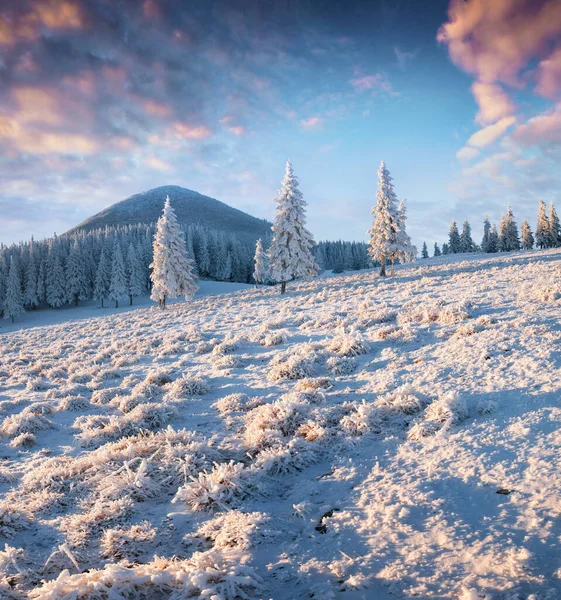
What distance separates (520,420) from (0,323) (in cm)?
8786

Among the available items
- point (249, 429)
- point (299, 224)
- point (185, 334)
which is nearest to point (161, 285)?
point (299, 224)

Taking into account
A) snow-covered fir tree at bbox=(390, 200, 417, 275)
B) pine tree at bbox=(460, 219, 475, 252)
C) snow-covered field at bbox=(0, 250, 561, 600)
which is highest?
pine tree at bbox=(460, 219, 475, 252)

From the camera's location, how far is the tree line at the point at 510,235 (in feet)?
267

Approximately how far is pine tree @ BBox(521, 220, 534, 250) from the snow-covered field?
97.7 meters

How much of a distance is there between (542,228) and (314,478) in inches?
4013

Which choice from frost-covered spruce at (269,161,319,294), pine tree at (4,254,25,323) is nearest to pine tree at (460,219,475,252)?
frost-covered spruce at (269,161,319,294)

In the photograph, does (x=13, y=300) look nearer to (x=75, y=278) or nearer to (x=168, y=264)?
(x=75, y=278)

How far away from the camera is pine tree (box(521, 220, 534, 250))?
88625mm

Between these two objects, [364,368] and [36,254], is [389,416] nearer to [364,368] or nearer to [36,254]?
[364,368]

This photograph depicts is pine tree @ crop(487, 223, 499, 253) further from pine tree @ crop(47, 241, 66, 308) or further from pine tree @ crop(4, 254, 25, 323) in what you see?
pine tree @ crop(4, 254, 25, 323)

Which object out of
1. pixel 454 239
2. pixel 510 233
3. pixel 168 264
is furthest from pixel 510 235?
pixel 168 264

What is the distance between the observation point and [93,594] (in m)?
3.15

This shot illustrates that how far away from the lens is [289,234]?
36.7 meters

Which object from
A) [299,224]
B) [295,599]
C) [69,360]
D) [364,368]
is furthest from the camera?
[299,224]
